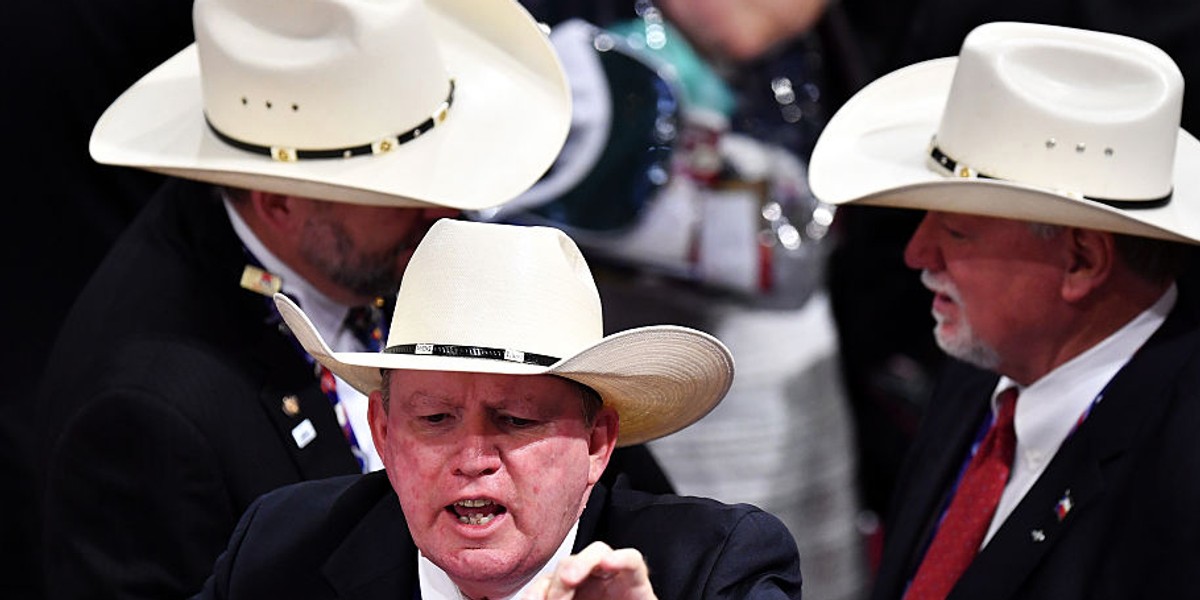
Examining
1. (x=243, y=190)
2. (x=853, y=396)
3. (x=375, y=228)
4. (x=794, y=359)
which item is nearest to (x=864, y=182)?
(x=375, y=228)

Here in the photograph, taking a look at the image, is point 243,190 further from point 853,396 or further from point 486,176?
point 853,396

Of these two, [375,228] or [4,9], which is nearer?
[375,228]

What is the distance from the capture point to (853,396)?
19.6ft

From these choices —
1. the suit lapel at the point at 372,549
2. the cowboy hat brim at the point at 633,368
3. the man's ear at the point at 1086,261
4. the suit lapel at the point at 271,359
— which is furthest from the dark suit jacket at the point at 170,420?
the man's ear at the point at 1086,261

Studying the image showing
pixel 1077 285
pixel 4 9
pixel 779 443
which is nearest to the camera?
pixel 1077 285

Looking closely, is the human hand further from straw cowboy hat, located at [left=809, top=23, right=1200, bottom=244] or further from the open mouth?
straw cowboy hat, located at [left=809, top=23, right=1200, bottom=244]

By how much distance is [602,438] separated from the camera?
2693 millimetres

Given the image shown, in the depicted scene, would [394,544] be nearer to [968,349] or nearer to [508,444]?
[508,444]

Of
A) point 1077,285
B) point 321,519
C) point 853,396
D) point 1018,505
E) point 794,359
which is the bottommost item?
point 853,396

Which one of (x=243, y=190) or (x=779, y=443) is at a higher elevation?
(x=243, y=190)

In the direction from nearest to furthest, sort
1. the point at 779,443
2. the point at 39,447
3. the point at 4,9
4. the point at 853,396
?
the point at 39,447 < the point at 4,9 < the point at 779,443 < the point at 853,396

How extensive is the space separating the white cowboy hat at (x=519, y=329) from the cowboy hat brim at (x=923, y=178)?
0.82m

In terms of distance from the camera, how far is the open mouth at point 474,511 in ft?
8.29

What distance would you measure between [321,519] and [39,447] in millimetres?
1123
